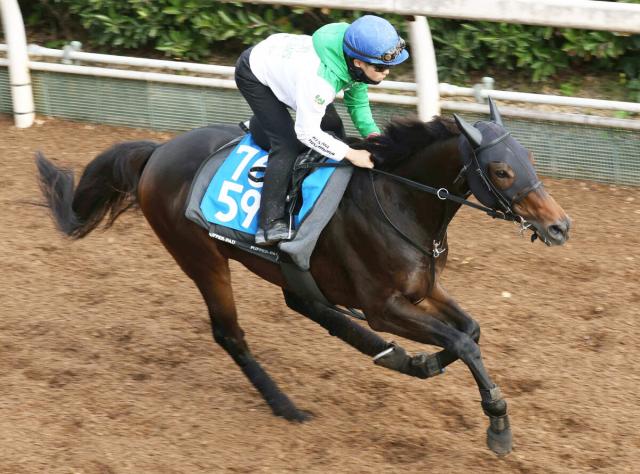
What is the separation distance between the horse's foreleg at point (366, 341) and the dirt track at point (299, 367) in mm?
246

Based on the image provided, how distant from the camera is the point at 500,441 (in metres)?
4.83

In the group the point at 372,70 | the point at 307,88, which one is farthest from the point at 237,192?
the point at 372,70

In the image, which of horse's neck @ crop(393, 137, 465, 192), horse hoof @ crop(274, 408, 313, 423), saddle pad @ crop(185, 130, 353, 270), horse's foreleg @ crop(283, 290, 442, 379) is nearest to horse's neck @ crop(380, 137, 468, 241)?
horse's neck @ crop(393, 137, 465, 192)

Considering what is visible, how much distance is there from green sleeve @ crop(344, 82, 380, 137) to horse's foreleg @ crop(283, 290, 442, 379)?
3.53 feet

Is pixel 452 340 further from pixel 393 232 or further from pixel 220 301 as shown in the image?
pixel 220 301

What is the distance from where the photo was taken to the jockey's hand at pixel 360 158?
4.90 metres

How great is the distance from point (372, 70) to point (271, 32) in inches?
159

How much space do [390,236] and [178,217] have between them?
1.28m

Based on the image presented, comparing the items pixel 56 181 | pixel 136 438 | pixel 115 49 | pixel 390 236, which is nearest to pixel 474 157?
pixel 390 236

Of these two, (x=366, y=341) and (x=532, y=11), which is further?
(x=532, y=11)

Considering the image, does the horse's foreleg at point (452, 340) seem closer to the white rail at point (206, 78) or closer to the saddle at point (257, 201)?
the saddle at point (257, 201)

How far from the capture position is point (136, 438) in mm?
5164

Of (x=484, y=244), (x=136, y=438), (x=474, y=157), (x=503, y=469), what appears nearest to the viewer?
(x=474, y=157)

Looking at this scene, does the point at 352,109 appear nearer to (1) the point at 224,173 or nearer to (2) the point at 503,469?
(1) the point at 224,173
